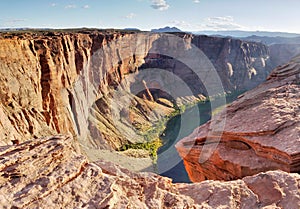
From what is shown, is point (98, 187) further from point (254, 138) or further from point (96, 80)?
point (96, 80)

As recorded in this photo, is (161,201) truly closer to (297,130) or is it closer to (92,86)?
(297,130)

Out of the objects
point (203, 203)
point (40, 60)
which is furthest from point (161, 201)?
point (40, 60)

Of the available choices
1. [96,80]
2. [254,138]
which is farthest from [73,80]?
[254,138]

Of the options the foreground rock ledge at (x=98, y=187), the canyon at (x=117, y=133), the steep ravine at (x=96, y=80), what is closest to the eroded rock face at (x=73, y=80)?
the steep ravine at (x=96, y=80)

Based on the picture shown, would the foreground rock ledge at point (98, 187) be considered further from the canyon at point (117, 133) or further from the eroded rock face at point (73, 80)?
the eroded rock face at point (73, 80)

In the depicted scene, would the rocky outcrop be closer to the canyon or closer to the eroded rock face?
the canyon

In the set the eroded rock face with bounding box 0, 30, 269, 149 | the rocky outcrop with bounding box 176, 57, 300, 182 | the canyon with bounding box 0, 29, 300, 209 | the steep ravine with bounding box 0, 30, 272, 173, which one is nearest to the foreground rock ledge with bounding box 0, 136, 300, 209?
the canyon with bounding box 0, 29, 300, 209
